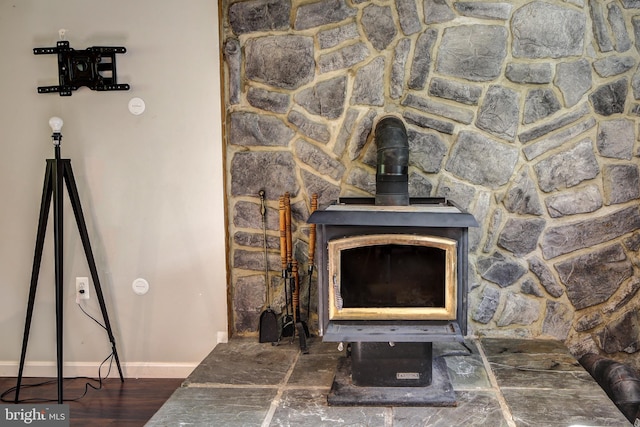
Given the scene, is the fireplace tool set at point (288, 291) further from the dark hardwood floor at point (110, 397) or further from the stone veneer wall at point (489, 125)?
the dark hardwood floor at point (110, 397)

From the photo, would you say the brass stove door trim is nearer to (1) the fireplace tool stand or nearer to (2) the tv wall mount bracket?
(1) the fireplace tool stand

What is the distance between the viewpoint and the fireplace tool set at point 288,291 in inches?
106

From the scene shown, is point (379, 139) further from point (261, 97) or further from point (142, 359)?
point (142, 359)

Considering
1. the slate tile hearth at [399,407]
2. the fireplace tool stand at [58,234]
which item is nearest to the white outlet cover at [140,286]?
the fireplace tool stand at [58,234]

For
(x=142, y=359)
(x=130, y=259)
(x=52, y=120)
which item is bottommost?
(x=142, y=359)

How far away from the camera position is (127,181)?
283 centimetres

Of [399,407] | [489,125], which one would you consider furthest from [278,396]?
[489,125]

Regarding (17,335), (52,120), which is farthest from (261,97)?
(17,335)

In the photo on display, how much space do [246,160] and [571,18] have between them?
1.65 meters

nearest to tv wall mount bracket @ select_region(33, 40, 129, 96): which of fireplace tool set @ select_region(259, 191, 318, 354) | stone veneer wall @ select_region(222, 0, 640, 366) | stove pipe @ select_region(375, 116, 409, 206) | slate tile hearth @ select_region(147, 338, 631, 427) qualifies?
stone veneer wall @ select_region(222, 0, 640, 366)

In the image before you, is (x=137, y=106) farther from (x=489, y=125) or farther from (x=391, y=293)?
(x=489, y=125)

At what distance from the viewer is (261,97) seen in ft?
8.98

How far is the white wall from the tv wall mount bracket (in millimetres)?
42

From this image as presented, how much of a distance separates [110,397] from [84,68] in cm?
160
